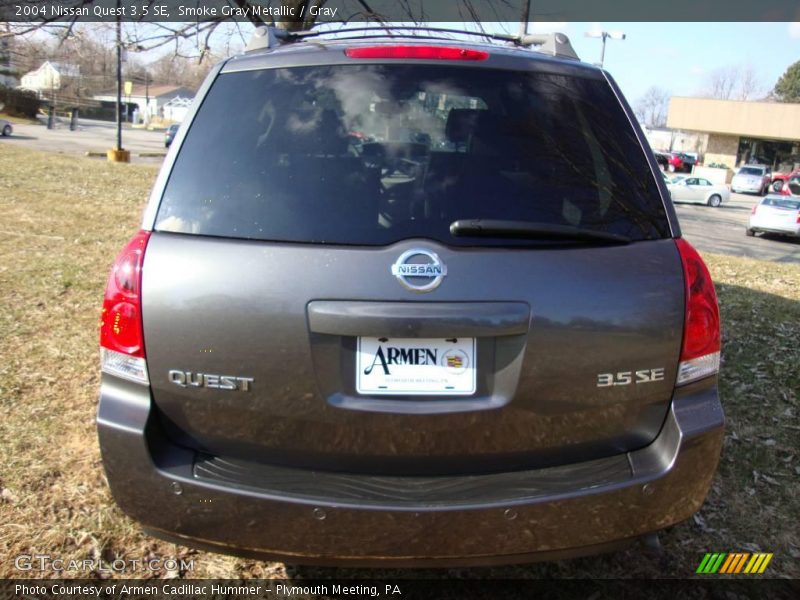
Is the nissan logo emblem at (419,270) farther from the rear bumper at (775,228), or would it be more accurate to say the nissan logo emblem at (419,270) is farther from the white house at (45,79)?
the white house at (45,79)

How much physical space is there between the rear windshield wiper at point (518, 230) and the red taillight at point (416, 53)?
651 millimetres

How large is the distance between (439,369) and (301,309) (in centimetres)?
45

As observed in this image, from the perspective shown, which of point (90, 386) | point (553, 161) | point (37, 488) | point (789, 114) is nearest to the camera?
point (553, 161)

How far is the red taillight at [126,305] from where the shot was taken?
2.12 m

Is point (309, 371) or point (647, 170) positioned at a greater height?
point (647, 170)

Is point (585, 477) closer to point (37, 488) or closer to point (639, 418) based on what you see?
point (639, 418)

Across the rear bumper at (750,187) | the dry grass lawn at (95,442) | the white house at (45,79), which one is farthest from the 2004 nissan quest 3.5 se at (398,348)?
the white house at (45,79)

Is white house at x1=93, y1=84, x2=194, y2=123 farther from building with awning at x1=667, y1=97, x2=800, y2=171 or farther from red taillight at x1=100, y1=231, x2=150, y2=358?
red taillight at x1=100, y1=231, x2=150, y2=358

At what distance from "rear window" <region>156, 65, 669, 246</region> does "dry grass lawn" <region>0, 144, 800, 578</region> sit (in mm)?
1511

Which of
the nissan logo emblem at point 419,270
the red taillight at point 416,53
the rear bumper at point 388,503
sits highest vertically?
the red taillight at point 416,53

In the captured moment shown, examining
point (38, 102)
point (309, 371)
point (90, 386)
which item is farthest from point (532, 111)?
point (38, 102)

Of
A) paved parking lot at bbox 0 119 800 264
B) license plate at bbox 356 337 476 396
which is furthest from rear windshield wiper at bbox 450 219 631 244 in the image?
paved parking lot at bbox 0 119 800 264

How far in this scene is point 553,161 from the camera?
2.32 m

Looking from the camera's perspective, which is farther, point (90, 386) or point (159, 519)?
point (90, 386)
